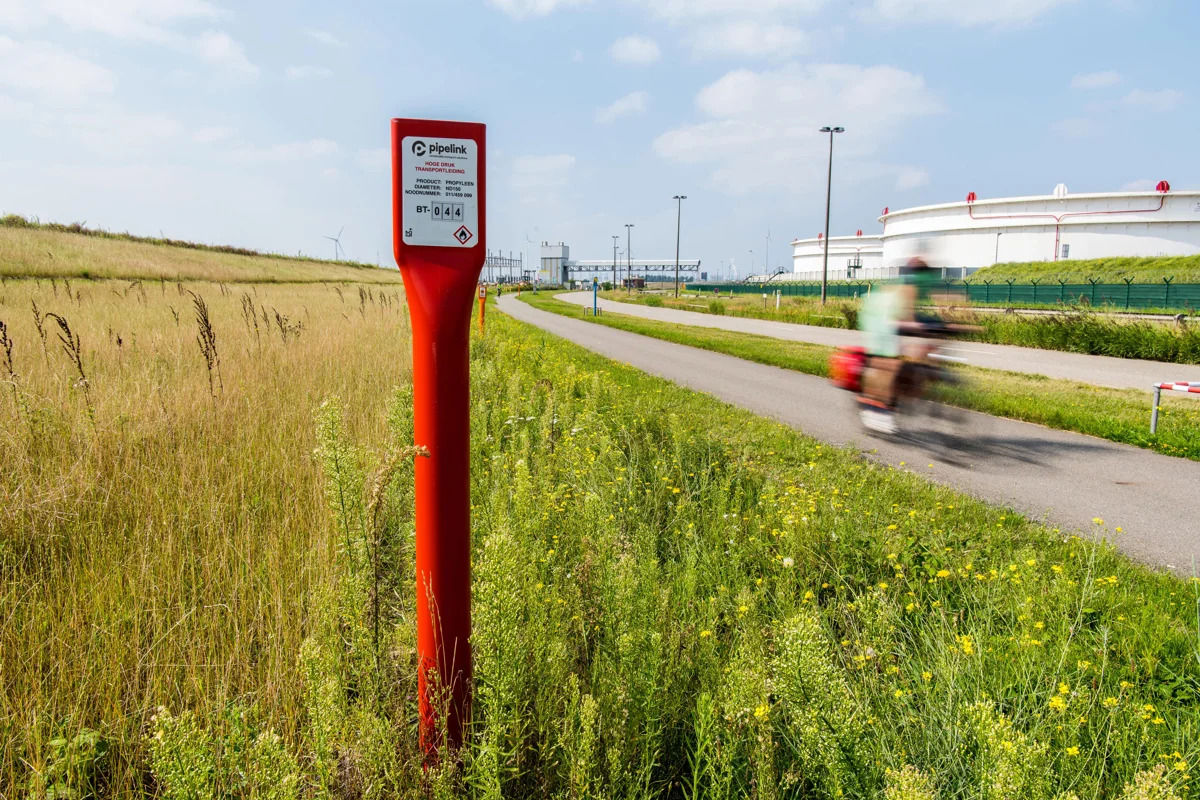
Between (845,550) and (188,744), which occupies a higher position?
(188,744)

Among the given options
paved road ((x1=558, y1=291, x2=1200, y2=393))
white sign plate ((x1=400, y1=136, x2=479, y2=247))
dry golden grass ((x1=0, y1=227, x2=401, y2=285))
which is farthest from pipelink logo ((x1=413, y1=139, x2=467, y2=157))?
dry golden grass ((x1=0, y1=227, x2=401, y2=285))

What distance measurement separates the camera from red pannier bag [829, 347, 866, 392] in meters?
7.89

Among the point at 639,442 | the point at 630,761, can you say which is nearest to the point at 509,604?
the point at 630,761

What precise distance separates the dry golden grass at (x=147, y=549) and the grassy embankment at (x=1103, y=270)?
47989mm

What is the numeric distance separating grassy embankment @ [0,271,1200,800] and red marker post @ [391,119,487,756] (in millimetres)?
111

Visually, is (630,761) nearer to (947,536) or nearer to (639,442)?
(947,536)

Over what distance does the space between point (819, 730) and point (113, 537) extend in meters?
3.17

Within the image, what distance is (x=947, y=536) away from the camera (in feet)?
14.2

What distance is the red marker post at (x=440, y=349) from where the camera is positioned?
2014 mm

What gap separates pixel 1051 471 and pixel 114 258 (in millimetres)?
41714

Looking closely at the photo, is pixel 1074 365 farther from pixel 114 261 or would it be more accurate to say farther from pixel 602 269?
pixel 602 269

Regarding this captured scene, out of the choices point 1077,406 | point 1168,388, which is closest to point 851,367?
point 1168,388

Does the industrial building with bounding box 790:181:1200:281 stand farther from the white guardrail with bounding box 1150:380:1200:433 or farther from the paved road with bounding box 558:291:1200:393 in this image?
the white guardrail with bounding box 1150:380:1200:433

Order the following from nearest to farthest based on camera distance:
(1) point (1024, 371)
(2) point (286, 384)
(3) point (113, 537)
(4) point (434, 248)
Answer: (4) point (434, 248) < (3) point (113, 537) < (2) point (286, 384) < (1) point (1024, 371)
